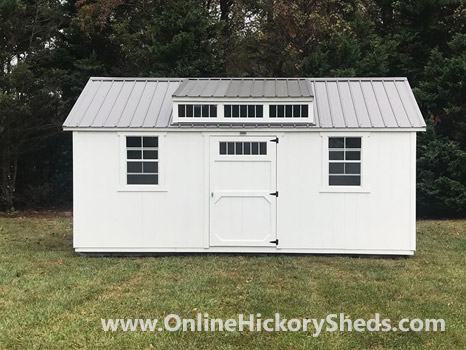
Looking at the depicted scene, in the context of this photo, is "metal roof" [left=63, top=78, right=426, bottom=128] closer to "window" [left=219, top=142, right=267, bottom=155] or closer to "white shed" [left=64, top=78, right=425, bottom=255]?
"white shed" [left=64, top=78, right=425, bottom=255]

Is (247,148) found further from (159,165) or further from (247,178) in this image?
(159,165)

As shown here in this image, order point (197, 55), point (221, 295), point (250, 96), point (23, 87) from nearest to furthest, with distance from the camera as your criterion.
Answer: point (221, 295) → point (250, 96) → point (23, 87) → point (197, 55)

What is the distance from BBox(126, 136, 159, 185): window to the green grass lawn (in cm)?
139

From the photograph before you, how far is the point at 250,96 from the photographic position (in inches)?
304

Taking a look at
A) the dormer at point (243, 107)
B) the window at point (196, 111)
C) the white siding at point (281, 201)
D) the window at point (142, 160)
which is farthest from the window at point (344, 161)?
the window at point (142, 160)

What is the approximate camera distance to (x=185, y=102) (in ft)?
25.5

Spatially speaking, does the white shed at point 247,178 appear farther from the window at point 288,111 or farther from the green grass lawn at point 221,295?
the green grass lawn at point 221,295

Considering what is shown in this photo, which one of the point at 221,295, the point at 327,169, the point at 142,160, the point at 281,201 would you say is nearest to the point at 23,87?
the point at 142,160

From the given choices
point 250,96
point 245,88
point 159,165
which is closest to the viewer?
point 250,96

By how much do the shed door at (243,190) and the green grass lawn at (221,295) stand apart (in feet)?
1.44

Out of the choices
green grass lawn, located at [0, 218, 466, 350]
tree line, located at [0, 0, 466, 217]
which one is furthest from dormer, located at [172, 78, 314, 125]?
tree line, located at [0, 0, 466, 217]

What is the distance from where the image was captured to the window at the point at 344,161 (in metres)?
7.72

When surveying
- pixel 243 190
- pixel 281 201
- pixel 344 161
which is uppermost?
pixel 344 161

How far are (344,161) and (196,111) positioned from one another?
268 cm
